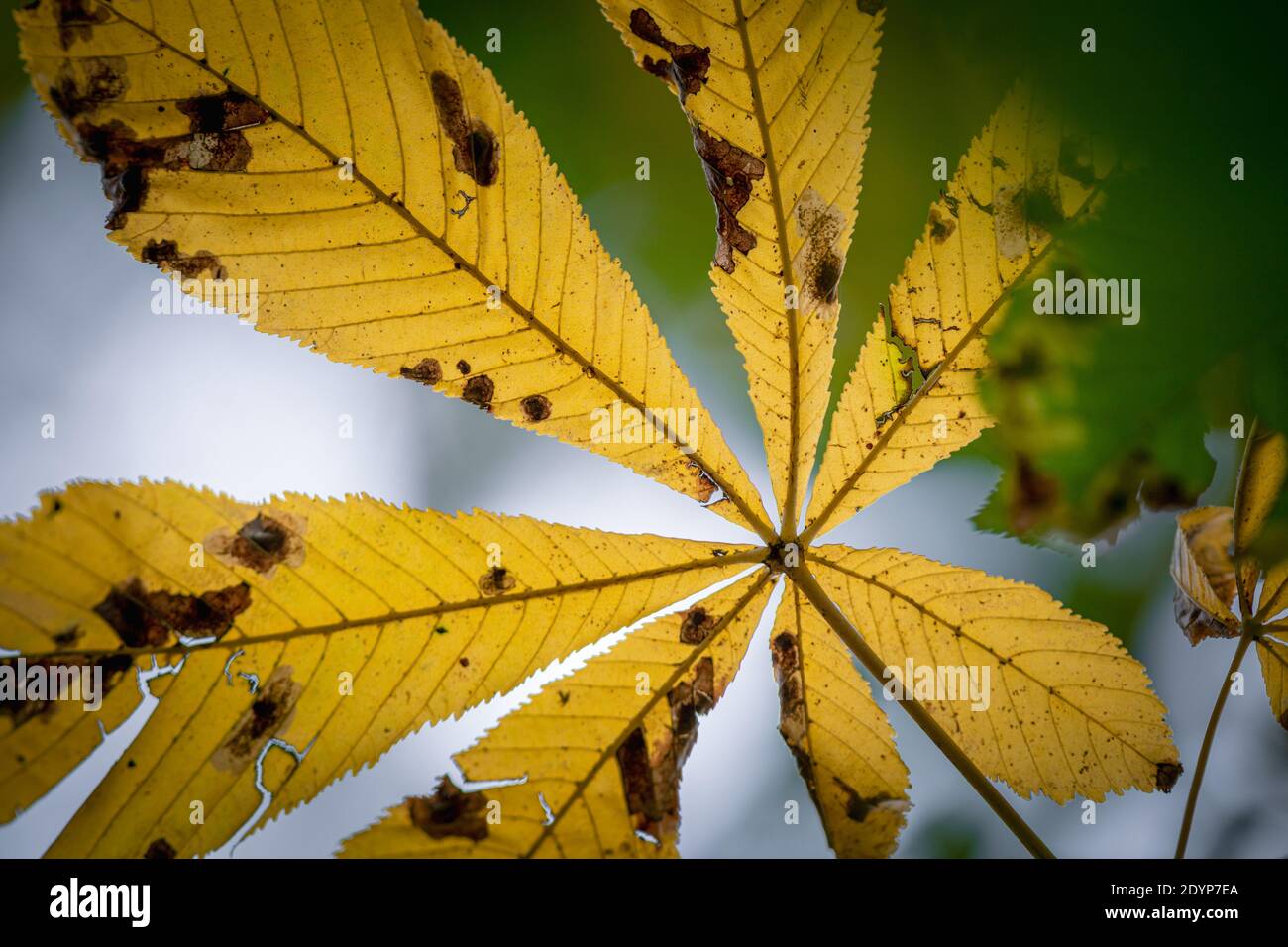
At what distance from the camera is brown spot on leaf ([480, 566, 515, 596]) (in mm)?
883

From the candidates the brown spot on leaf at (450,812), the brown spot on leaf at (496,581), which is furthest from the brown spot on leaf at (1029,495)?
the brown spot on leaf at (450,812)

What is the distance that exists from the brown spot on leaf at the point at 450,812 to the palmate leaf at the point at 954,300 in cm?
58

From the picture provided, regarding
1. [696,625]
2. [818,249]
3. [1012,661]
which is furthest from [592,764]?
[818,249]

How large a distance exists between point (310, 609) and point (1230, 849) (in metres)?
1.47

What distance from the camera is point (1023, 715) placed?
0.97 metres

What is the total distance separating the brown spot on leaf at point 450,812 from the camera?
854 mm

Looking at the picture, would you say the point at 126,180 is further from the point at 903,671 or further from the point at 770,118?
the point at 903,671

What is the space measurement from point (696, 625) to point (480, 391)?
0.40m

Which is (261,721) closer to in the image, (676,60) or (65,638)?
(65,638)

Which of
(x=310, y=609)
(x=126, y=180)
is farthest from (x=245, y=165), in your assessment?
(x=310, y=609)

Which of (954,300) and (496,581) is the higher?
(954,300)

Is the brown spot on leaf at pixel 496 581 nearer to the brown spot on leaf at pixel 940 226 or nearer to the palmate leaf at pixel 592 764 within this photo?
the palmate leaf at pixel 592 764

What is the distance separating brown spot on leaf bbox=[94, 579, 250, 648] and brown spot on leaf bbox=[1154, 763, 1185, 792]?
113 cm

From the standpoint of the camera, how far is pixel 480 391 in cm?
89
